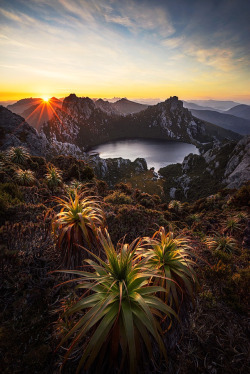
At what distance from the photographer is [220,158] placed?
82.9m

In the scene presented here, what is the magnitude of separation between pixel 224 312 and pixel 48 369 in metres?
3.85

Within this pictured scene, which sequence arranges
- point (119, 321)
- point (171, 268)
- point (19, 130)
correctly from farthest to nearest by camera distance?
1. point (19, 130)
2. point (171, 268)
3. point (119, 321)

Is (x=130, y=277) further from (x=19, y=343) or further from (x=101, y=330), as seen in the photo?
(x=19, y=343)

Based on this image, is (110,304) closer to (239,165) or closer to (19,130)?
(19,130)

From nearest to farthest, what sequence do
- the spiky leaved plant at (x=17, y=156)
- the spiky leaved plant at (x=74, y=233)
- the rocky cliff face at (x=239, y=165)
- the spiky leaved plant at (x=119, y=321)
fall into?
the spiky leaved plant at (x=119, y=321)
the spiky leaved plant at (x=74, y=233)
the spiky leaved plant at (x=17, y=156)
the rocky cliff face at (x=239, y=165)

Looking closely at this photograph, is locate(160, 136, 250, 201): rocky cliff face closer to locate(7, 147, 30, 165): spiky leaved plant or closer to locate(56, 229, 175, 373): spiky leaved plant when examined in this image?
locate(7, 147, 30, 165): spiky leaved plant

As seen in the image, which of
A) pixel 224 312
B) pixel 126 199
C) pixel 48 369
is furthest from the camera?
pixel 126 199

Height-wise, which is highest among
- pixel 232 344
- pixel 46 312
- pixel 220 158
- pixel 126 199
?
pixel 46 312

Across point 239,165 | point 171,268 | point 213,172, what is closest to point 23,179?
point 171,268

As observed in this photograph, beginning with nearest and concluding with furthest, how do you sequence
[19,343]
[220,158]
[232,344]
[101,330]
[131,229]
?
1. [101,330]
2. [19,343]
3. [232,344]
4. [131,229]
5. [220,158]

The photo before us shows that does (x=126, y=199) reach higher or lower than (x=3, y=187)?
lower

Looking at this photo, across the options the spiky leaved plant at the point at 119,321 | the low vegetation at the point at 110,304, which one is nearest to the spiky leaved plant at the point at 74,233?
the low vegetation at the point at 110,304

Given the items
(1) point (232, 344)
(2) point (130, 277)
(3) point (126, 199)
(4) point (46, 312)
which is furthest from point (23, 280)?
(3) point (126, 199)

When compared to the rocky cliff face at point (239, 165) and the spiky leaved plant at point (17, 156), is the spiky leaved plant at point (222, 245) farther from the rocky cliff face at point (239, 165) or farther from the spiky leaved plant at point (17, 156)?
the rocky cliff face at point (239, 165)
